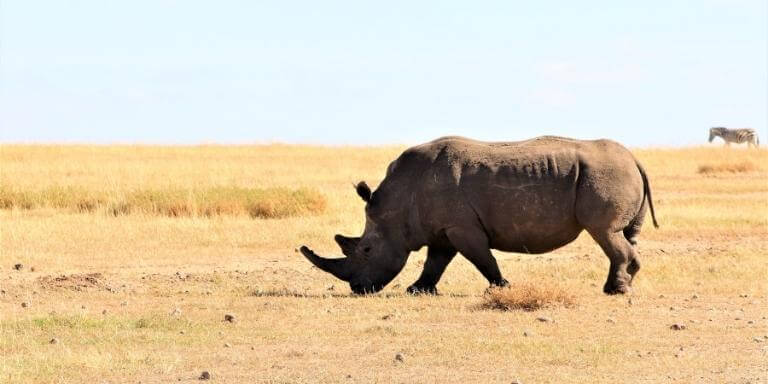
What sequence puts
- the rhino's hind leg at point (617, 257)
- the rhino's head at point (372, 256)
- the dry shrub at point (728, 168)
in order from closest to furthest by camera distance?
1. the rhino's hind leg at point (617, 257)
2. the rhino's head at point (372, 256)
3. the dry shrub at point (728, 168)

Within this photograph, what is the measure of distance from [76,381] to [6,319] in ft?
10.0

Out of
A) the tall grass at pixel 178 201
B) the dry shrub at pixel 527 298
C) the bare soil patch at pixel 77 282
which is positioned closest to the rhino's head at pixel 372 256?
the dry shrub at pixel 527 298

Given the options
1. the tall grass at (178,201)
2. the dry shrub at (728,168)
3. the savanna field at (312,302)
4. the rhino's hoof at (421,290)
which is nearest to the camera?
the savanna field at (312,302)

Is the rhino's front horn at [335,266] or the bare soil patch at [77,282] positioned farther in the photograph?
the bare soil patch at [77,282]

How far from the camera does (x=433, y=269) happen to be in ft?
46.5

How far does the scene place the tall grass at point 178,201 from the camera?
22531mm

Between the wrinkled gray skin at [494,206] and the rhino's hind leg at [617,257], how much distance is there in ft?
0.03

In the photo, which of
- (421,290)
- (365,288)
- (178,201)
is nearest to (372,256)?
(365,288)

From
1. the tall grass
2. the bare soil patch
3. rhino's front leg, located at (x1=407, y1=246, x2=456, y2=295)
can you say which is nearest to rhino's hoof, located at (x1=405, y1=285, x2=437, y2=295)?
rhino's front leg, located at (x1=407, y1=246, x2=456, y2=295)

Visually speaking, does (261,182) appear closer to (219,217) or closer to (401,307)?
(219,217)

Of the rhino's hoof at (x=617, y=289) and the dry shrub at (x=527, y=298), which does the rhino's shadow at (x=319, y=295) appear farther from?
the rhino's hoof at (x=617, y=289)

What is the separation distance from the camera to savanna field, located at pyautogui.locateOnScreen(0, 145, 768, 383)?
9727mm

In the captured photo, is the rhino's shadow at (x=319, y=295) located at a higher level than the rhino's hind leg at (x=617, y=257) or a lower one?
lower

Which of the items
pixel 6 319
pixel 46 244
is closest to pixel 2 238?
pixel 46 244
